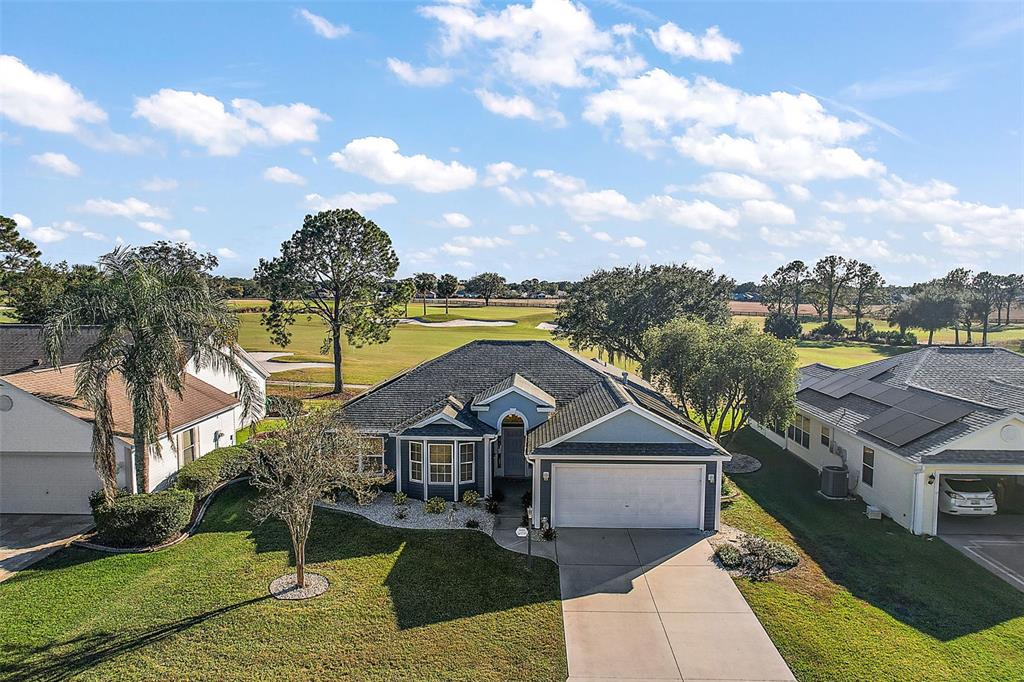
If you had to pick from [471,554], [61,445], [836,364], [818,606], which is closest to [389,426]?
[471,554]

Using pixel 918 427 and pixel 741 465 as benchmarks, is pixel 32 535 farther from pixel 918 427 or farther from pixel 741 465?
pixel 918 427

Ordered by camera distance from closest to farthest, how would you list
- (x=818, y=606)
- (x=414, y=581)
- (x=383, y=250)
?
(x=818, y=606) < (x=414, y=581) < (x=383, y=250)

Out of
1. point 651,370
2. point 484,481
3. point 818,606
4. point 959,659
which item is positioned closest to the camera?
point 959,659

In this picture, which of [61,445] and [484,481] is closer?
[61,445]

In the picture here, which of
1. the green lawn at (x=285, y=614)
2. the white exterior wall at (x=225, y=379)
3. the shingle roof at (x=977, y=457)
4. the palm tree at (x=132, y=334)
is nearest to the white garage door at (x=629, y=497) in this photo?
the green lawn at (x=285, y=614)

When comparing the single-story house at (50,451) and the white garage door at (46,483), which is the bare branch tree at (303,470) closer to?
the single-story house at (50,451)

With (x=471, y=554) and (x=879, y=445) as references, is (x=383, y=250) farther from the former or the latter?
(x=879, y=445)

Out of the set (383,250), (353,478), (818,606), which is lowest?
(818,606)

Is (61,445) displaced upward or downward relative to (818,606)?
Answer: upward
